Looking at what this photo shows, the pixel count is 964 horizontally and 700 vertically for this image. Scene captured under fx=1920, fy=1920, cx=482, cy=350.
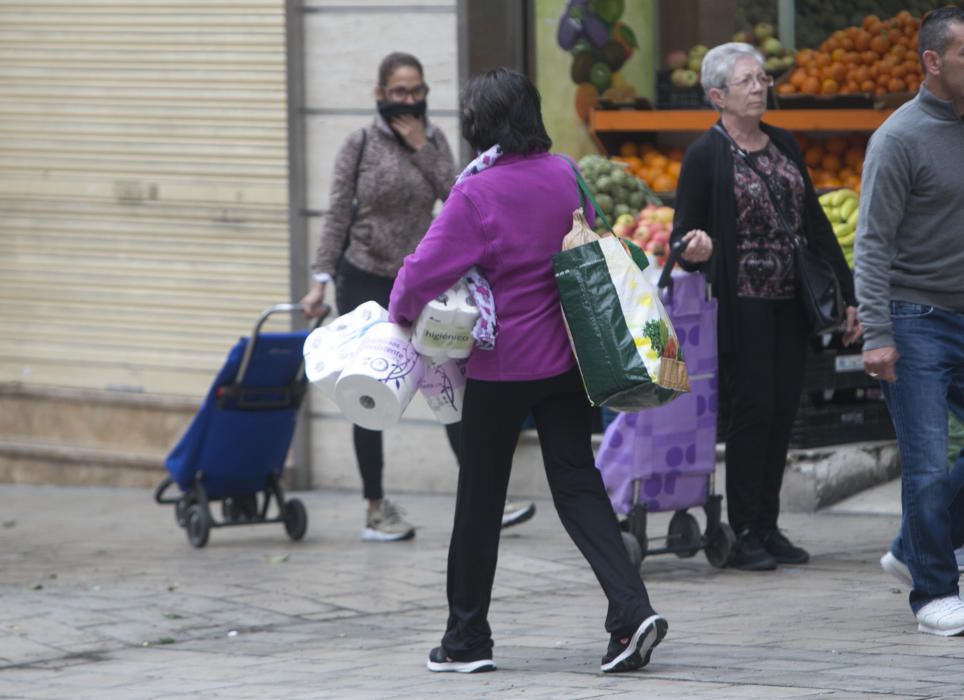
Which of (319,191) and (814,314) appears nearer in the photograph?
(814,314)

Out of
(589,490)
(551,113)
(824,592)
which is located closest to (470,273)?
(589,490)

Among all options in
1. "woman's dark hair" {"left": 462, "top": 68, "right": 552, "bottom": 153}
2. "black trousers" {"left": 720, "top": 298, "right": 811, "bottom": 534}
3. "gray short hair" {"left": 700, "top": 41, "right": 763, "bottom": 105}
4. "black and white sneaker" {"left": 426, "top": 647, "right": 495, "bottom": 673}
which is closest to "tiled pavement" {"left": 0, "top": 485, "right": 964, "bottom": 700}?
"black and white sneaker" {"left": 426, "top": 647, "right": 495, "bottom": 673}

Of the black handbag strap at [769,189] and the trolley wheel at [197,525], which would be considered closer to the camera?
the black handbag strap at [769,189]

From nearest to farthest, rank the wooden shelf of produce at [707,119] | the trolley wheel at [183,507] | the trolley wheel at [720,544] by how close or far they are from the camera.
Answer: the trolley wheel at [720,544]
the trolley wheel at [183,507]
the wooden shelf of produce at [707,119]

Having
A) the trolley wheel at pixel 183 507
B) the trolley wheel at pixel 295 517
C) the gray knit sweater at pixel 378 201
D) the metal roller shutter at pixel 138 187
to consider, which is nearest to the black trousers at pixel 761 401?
the gray knit sweater at pixel 378 201

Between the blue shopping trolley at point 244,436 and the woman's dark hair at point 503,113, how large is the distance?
291 centimetres

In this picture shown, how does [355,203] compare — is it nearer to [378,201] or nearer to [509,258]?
[378,201]

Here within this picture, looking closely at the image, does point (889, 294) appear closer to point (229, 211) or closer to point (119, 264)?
point (229, 211)

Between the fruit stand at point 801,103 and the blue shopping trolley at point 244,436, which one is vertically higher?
the fruit stand at point 801,103

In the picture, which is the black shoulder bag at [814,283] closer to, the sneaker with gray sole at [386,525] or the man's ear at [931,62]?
the man's ear at [931,62]

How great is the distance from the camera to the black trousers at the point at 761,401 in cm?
715

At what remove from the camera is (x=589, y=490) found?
18.1ft

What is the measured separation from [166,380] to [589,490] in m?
5.87

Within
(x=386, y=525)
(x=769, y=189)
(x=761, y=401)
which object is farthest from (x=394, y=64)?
(x=761, y=401)
